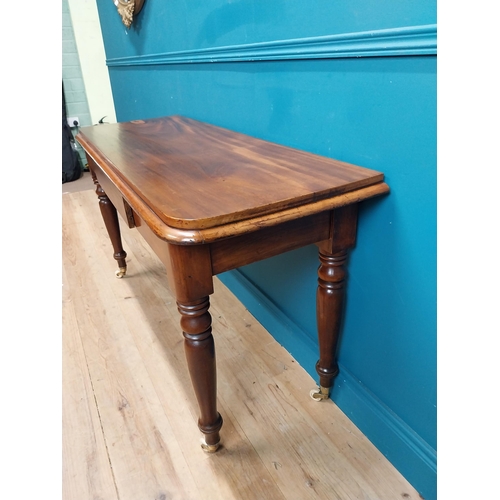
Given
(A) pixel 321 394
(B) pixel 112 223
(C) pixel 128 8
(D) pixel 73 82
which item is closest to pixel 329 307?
(A) pixel 321 394

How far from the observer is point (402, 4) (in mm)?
669

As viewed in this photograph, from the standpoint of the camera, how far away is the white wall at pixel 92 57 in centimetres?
305

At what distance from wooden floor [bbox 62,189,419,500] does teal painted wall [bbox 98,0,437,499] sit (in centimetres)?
9

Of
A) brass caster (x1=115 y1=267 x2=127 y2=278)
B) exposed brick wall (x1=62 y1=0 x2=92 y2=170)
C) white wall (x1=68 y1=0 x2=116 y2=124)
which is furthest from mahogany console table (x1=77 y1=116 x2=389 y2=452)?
exposed brick wall (x1=62 y1=0 x2=92 y2=170)

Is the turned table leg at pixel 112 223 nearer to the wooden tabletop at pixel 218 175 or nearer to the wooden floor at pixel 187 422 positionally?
the wooden floor at pixel 187 422

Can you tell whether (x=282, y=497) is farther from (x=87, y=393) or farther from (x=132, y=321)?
(x=132, y=321)

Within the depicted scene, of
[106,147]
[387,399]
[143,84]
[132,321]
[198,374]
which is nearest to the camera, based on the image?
[198,374]

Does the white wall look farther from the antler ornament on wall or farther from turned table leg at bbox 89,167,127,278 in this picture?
turned table leg at bbox 89,167,127,278

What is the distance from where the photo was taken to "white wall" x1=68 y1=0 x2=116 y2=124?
3.05m

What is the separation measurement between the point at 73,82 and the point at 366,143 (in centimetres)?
366

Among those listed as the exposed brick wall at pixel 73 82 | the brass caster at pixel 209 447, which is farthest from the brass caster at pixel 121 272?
the exposed brick wall at pixel 73 82
